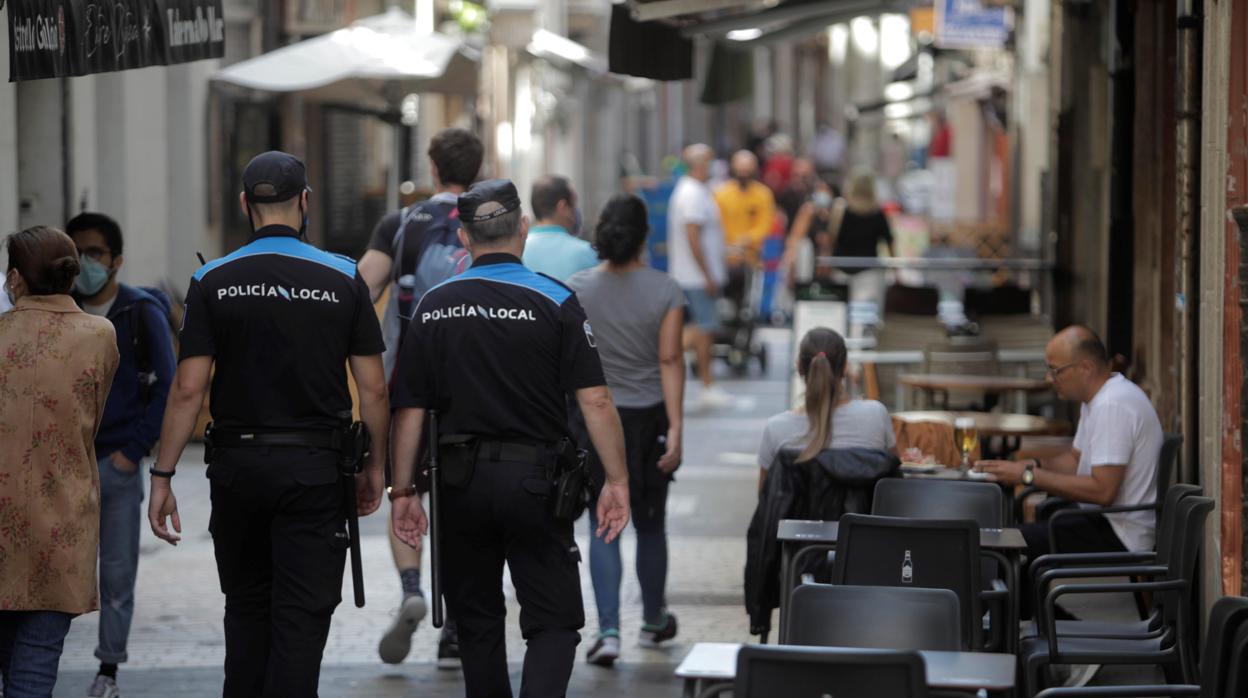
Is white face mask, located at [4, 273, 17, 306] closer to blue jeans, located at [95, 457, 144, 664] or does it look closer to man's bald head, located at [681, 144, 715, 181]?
blue jeans, located at [95, 457, 144, 664]

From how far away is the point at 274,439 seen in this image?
629cm

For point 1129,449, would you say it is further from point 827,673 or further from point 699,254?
point 699,254

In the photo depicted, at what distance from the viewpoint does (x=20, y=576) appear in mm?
6340

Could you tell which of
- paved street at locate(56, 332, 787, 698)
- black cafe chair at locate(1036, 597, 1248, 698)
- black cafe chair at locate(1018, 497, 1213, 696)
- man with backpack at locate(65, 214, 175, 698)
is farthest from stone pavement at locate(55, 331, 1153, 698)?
black cafe chair at locate(1036, 597, 1248, 698)

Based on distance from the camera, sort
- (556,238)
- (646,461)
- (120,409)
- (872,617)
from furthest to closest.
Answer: (556,238)
(646,461)
(120,409)
(872,617)

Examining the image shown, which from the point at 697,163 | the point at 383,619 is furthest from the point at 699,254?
the point at 383,619

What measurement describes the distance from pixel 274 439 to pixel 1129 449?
136 inches

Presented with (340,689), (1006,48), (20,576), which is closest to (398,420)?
(20,576)

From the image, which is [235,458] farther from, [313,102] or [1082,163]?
[313,102]

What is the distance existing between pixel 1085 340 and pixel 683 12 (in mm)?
3155

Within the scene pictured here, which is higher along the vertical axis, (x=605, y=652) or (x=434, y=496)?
(x=434, y=496)

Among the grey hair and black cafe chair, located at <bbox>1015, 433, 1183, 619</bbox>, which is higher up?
the grey hair

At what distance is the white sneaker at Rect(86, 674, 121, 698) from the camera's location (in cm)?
759

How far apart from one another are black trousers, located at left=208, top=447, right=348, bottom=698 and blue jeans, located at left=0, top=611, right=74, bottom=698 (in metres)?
0.57
